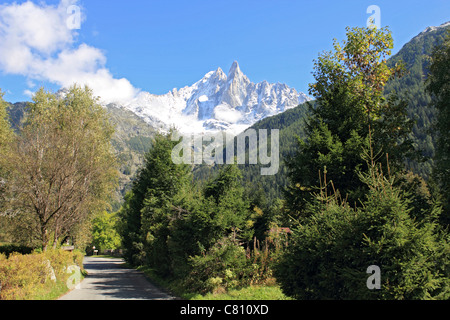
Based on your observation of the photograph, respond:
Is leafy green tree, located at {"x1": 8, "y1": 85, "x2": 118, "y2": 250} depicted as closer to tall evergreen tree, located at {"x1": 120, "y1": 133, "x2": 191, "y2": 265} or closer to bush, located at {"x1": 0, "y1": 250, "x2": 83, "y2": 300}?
bush, located at {"x1": 0, "y1": 250, "x2": 83, "y2": 300}

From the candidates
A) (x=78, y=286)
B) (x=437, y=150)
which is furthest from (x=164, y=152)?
(x=437, y=150)

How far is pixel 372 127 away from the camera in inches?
590

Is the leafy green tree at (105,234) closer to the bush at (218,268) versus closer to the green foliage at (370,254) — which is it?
the bush at (218,268)

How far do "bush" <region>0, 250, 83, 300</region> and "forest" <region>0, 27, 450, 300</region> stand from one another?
5049 millimetres

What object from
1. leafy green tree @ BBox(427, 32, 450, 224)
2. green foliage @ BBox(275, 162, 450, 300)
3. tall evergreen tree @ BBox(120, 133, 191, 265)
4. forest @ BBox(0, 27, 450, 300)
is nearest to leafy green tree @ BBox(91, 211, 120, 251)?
tall evergreen tree @ BBox(120, 133, 191, 265)

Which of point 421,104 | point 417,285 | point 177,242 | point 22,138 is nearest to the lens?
point 417,285

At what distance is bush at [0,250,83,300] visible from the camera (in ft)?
34.6

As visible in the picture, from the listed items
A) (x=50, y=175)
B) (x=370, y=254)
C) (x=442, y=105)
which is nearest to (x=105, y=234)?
(x=50, y=175)

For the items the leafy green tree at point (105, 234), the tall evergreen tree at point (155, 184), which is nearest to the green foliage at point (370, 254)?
the tall evergreen tree at point (155, 184)

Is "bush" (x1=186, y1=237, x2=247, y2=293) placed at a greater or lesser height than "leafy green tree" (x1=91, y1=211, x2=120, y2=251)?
greater

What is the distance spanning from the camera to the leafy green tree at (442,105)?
1520 cm

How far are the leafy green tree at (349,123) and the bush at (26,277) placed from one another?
36.0 ft

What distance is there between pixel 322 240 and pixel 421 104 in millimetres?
173639
